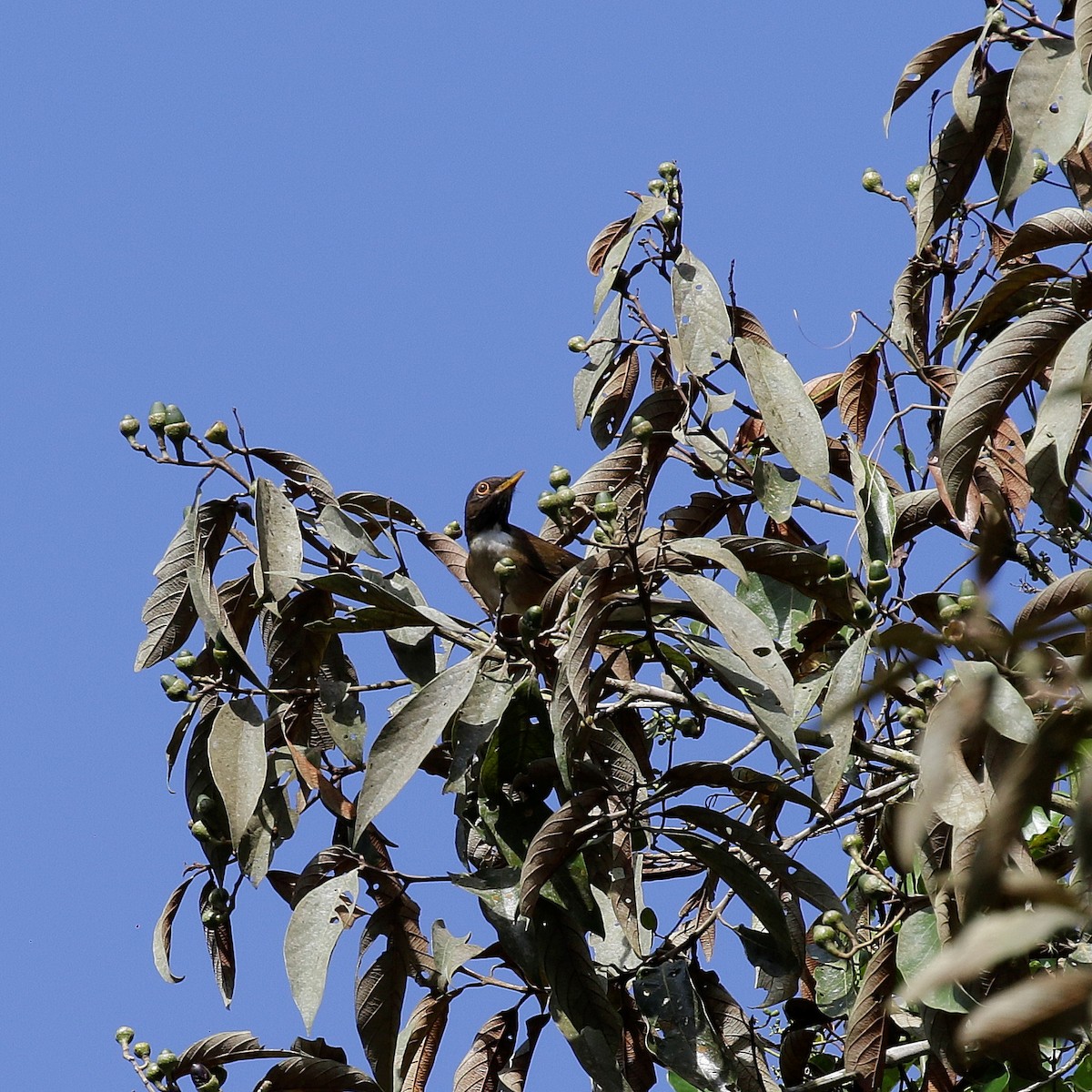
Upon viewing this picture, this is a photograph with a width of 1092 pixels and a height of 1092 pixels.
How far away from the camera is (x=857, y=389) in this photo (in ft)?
13.2

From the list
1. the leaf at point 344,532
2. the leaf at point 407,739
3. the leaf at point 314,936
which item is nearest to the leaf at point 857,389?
the leaf at point 344,532

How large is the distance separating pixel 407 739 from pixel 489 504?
4.10m

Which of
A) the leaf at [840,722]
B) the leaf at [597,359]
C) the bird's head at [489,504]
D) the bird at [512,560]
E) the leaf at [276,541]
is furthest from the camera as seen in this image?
the bird's head at [489,504]

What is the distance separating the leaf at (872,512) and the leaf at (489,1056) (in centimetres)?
131

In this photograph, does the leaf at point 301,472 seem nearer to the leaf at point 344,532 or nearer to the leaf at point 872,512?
the leaf at point 344,532

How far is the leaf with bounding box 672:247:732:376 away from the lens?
339 cm

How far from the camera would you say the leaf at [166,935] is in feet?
11.3

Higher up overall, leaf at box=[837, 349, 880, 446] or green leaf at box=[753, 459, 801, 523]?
leaf at box=[837, 349, 880, 446]

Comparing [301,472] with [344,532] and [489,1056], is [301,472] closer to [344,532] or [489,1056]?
[344,532]

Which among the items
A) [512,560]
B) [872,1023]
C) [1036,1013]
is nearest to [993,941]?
[1036,1013]

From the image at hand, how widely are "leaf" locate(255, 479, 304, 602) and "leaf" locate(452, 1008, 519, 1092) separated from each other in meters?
1.08

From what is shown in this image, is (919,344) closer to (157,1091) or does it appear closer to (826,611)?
(826,611)

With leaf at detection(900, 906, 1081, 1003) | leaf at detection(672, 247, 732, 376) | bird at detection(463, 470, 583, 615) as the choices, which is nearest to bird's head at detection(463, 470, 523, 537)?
bird at detection(463, 470, 583, 615)

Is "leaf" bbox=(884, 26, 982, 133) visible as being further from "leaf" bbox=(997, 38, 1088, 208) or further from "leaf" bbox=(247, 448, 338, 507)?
"leaf" bbox=(247, 448, 338, 507)
